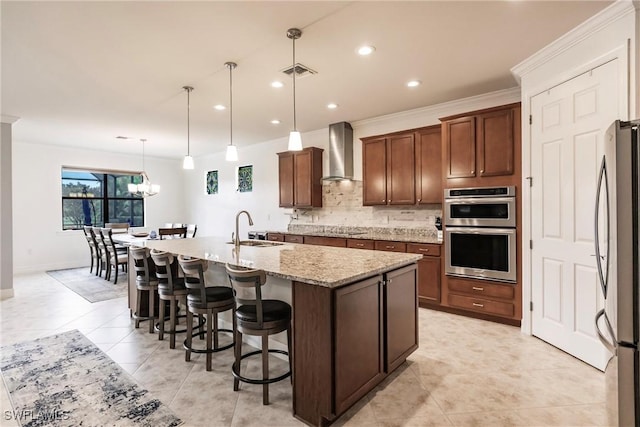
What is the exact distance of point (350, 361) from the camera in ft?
6.44

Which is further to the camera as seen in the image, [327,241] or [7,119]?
[327,241]

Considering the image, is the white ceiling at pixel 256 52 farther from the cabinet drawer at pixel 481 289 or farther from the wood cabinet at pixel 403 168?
the cabinet drawer at pixel 481 289

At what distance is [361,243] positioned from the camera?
15.1ft

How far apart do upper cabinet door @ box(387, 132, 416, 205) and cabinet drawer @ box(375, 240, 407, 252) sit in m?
0.67

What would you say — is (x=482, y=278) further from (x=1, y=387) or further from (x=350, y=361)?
(x=1, y=387)

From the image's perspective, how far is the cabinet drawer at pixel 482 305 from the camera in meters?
3.51

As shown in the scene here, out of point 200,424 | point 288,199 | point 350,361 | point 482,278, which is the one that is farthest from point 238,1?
point 288,199

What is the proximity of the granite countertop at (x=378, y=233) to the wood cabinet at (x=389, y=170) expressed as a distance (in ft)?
1.54

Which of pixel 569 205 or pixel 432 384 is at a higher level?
pixel 569 205

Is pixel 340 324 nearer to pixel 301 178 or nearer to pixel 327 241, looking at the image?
pixel 327 241

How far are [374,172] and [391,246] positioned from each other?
4.08ft

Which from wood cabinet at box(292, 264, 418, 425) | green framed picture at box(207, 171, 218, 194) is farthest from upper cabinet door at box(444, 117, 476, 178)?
green framed picture at box(207, 171, 218, 194)

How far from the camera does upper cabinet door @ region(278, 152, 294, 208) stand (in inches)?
235

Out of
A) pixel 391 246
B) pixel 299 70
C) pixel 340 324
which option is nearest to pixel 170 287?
pixel 340 324
